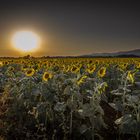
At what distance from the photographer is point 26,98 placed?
6773 millimetres

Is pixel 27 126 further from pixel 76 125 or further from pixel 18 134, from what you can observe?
pixel 76 125

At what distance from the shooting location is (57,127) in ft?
19.7

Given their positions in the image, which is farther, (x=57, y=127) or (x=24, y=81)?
(x=24, y=81)

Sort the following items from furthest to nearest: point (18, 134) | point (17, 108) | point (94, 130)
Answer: point (17, 108)
point (18, 134)
point (94, 130)

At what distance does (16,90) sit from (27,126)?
1007 mm

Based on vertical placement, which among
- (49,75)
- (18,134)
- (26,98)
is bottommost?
(18,134)

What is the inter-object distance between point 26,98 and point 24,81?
414 millimetres

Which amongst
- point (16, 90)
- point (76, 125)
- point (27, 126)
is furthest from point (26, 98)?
point (76, 125)

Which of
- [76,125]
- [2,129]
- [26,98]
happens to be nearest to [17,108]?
[26,98]

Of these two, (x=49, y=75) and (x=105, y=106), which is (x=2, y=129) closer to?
(x=49, y=75)

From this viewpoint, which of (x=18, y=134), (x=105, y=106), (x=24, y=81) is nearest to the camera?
(x=18, y=134)

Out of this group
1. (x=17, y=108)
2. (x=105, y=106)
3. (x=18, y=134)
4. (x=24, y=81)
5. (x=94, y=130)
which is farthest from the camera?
(x=105, y=106)

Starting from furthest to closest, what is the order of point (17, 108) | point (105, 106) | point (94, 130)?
1. point (105, 106)
2. point (17, 108)
3. point (94, 130)

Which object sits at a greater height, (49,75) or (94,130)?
(49,75)
